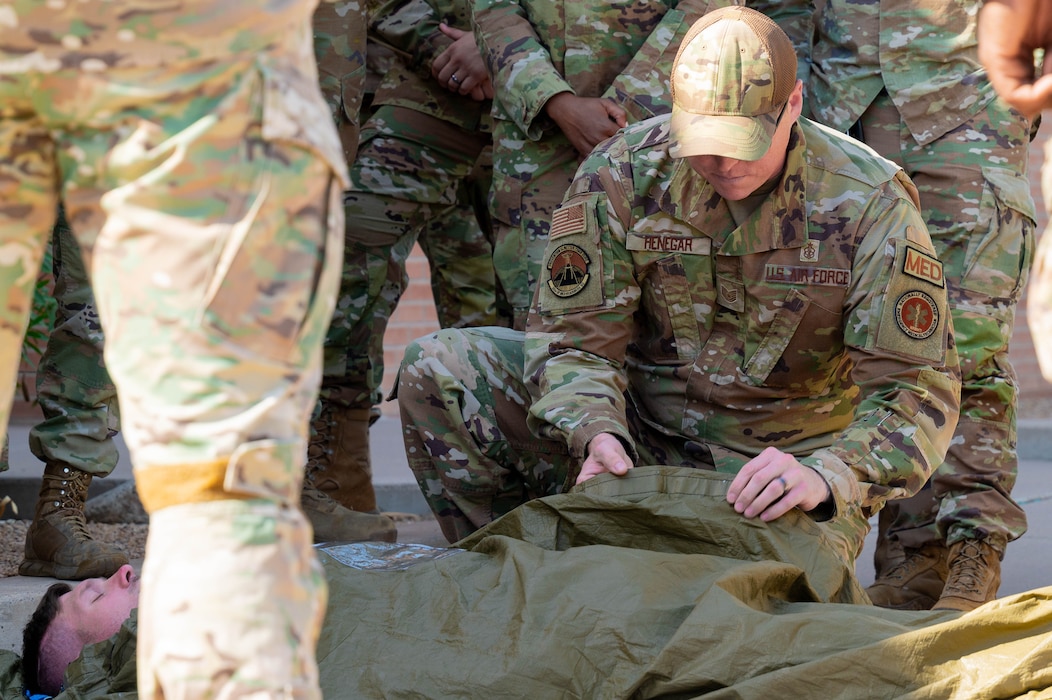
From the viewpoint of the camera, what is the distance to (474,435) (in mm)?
3047

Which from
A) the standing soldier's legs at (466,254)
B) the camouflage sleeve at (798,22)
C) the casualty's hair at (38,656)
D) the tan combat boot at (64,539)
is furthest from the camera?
the standing soldier's legs at (466,254)

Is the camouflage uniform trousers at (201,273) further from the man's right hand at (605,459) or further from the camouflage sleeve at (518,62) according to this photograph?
Result: the camouflage sleeve at (518,62)

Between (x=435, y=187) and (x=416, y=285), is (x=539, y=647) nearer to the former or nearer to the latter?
(x=435, y=187)

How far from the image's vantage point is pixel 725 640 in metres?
2.01

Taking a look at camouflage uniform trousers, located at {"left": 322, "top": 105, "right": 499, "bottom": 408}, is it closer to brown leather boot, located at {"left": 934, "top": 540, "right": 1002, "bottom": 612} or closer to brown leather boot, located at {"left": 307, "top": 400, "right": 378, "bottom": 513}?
brown leather boot, located at {"left": 307, "top": 400, "right": 378, "bottom": 513}

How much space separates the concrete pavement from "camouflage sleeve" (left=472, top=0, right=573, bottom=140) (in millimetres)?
1208

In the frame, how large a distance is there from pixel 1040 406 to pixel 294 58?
7334 millimetres

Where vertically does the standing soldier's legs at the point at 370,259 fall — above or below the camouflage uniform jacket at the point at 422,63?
below

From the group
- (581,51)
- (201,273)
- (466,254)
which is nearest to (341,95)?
(581,51)

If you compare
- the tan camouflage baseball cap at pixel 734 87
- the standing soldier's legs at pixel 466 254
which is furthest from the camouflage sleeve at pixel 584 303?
the standing soldier's legs at pixel 466 254

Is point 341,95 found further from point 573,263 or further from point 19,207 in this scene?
point 19,207

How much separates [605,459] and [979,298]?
3.83ft

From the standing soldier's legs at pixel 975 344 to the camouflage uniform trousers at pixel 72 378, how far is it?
185 centimetres

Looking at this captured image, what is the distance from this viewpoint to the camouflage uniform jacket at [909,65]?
326 cm
